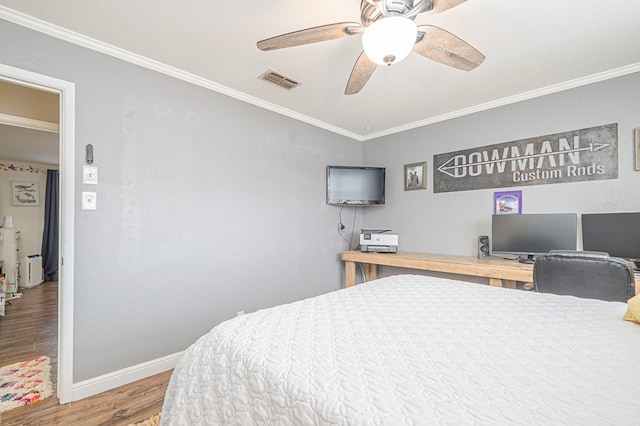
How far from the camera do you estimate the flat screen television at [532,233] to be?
239 cm

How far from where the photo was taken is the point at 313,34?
4.66 ft

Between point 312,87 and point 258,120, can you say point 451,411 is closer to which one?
point 312,87

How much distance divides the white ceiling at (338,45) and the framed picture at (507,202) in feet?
2.97

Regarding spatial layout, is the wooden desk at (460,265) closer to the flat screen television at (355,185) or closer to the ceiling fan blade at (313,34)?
the flat screen television at (355,185)

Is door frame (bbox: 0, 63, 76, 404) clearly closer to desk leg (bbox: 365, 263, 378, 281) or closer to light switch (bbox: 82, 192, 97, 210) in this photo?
light switch (bbox: 82, 192, 97, 210)

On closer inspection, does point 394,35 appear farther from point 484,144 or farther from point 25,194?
point 25,194

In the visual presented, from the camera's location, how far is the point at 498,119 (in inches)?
113

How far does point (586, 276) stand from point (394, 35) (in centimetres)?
176

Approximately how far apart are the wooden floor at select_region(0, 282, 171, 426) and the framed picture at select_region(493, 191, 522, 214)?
3.26 meters

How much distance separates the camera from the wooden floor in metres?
1.63

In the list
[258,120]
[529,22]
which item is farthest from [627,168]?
[258,120]

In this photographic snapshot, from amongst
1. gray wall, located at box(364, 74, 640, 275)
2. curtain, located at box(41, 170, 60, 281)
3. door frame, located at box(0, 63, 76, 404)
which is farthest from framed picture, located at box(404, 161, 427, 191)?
curtain, located at box(41, 170, 60, 281)

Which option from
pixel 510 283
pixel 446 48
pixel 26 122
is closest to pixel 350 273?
pixel 510 283

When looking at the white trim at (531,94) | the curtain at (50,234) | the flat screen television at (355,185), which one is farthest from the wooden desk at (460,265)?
the curtain at (50,234)
